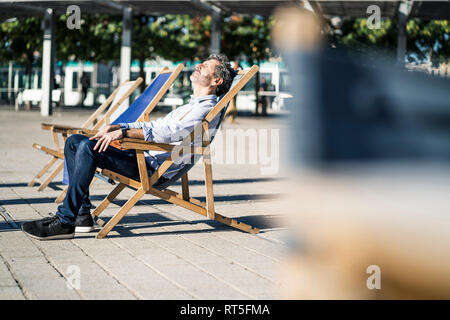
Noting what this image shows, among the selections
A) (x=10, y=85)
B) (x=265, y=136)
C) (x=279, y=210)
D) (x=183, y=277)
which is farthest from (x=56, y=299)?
(x=10, y=85)

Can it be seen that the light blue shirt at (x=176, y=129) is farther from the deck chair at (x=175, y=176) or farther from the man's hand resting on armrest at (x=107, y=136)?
the man's hand resting on armrest at (x=107, y=136)

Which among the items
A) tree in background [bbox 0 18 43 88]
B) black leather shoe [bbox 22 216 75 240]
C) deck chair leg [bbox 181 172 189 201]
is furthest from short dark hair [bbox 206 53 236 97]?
tree in background [bbox 0 18 43 88]

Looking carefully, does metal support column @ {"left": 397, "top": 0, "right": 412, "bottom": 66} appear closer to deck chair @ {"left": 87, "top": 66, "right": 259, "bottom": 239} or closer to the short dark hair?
the short dark hair

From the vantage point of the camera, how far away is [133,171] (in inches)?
207

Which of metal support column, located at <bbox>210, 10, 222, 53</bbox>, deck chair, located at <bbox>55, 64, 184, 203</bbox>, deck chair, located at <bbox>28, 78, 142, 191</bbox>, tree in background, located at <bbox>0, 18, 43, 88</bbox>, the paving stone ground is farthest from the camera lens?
tree in background, located at <bbox>0, 18, 43, 88</bbox>

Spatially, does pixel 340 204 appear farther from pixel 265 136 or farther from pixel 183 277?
pixel 265 136

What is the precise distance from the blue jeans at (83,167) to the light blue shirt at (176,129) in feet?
0.41

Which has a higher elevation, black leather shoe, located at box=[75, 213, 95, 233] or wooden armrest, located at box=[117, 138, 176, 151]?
wooden armrest, located at box=[117, 138, 176, 151]

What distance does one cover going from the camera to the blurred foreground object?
72.7 inches

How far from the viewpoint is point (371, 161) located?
187 cm

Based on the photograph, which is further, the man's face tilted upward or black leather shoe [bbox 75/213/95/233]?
the man's face tilted upward

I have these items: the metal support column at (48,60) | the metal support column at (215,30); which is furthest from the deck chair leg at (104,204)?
the metal support column at (48,60)

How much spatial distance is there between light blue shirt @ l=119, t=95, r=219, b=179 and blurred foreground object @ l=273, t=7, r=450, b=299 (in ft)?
10.7

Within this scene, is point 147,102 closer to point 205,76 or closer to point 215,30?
point 205,76
